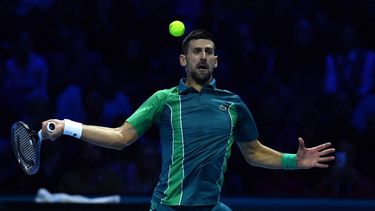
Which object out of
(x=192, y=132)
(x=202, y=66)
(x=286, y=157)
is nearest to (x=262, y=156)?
(x=286, y=157)

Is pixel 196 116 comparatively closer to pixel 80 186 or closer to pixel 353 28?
pixel 80 186

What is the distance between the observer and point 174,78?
1095 centimetres

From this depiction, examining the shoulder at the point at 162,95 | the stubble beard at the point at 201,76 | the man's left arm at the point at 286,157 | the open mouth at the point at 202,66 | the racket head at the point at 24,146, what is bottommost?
the man's left arm at the point at 286,157

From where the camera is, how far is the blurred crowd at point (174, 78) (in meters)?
9.92

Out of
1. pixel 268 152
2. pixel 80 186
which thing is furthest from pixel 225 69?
pixel 268 152

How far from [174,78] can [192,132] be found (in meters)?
4.84

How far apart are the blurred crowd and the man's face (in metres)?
3.35

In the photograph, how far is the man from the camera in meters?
6.04

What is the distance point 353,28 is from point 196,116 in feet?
18.7

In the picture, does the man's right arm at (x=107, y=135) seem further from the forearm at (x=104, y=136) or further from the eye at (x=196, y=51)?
the eye at (x=196, y=51)

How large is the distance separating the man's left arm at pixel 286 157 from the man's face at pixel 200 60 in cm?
64

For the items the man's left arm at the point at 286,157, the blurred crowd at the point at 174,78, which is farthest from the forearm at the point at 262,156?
the blurred crowd at the point at 174,78

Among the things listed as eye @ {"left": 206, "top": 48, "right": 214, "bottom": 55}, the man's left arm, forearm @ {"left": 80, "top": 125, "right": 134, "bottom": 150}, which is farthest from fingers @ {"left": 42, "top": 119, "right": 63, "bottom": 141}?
the man's left arm

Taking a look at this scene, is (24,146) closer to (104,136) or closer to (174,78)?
(104,136)
